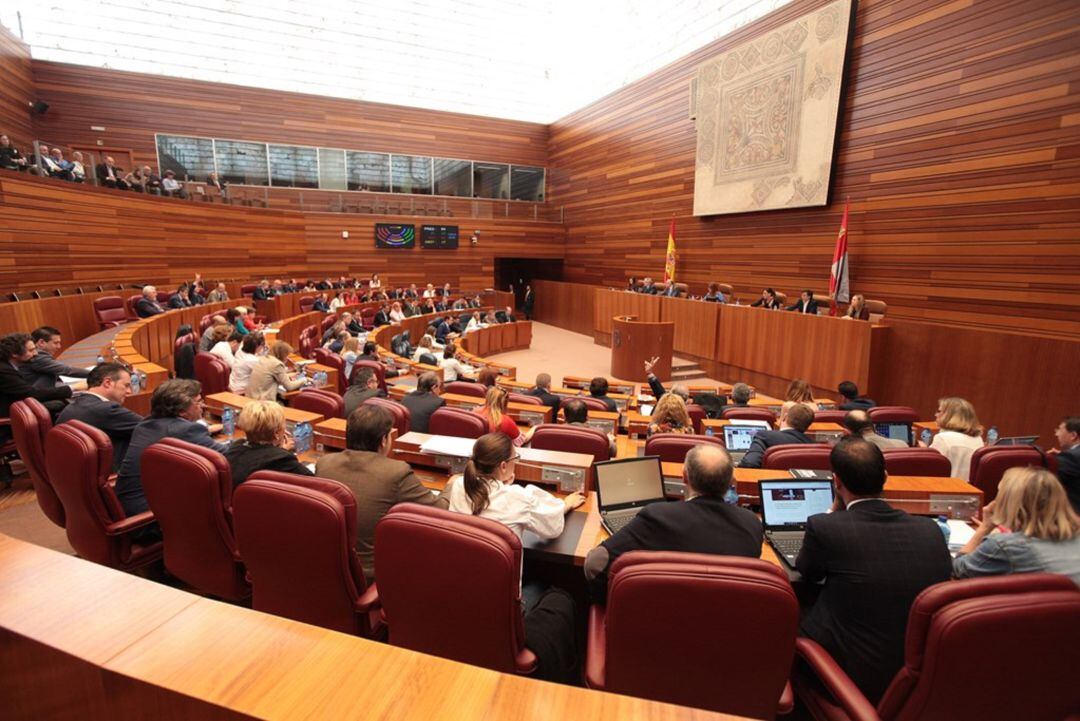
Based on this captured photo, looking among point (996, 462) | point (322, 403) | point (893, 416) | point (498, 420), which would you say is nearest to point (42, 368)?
point (322, 403)

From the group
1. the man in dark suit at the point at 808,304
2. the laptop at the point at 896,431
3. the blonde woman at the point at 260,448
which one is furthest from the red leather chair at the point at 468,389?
the man in dark suit at the point at 808,304

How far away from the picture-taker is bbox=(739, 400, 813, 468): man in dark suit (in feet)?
10.7

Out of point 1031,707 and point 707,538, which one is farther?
point 707,538

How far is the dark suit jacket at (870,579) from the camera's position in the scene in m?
1.62

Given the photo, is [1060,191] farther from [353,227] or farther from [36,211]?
[353,227]

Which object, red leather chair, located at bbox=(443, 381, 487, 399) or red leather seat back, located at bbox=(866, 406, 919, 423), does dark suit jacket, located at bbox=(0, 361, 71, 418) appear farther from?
red leather seat back, located at bbox=(866, 406, 919, 423)

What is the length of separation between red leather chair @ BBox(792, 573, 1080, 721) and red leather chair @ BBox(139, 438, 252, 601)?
2.26 metres

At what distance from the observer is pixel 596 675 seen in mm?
1562

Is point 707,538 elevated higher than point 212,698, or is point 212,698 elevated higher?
point 212,698

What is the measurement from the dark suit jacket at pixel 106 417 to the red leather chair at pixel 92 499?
331 millimetres

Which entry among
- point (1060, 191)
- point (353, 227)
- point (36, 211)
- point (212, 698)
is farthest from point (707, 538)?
point (353, 227)

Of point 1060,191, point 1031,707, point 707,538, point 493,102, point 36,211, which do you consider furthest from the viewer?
point 493,102

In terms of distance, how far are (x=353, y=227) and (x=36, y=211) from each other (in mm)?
8956

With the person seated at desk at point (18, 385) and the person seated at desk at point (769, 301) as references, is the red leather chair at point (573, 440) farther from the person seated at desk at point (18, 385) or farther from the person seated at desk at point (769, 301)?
the person seated at desk at point (769, 301)
